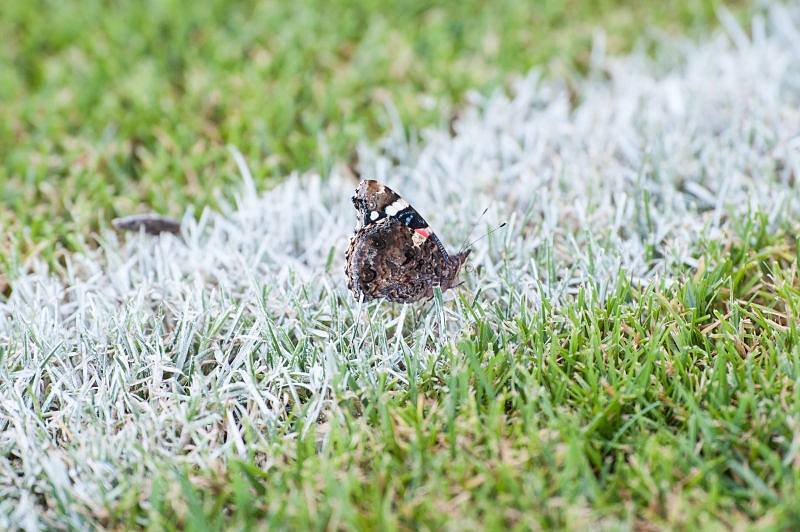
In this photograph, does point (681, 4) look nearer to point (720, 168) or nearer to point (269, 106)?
point (720, 168)

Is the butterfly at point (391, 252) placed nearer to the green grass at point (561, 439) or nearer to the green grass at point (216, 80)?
the green grass at point (561, 439)

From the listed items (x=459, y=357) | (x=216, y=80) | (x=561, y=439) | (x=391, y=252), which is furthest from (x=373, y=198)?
(x=216, y=80)

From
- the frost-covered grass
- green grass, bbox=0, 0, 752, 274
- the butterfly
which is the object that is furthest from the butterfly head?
green grass, bbox=0, 0, 752, 274

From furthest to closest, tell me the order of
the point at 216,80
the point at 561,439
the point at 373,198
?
the point at 216,80 → the point at 373,198 → the point at 561,439

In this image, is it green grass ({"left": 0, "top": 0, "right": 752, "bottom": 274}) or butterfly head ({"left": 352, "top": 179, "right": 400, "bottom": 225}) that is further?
green grass ({"left": 0, "top": 0, "right": 752, "bottom": 274})

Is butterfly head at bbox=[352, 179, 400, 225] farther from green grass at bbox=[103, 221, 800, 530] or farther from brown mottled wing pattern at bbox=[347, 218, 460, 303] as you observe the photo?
green grass at bbox=[103, 221, 800, 530]

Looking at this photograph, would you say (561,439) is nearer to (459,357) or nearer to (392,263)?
(459,357)

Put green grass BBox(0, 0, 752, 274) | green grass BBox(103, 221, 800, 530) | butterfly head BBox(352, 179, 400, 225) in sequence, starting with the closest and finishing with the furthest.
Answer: green grass BBox(103, 221, 800, 530) → butterfly head BBox(352, 179, 400, 225) → green grass BBox(0, 0, 752, 274)
